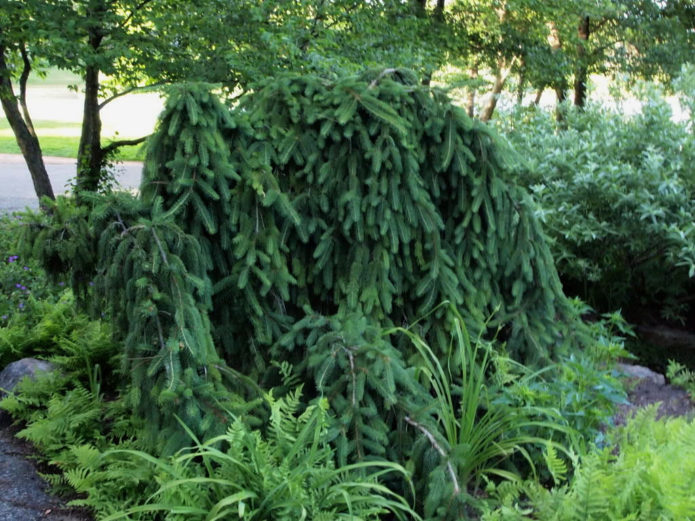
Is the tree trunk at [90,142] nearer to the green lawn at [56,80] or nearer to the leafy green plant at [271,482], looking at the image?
the leafy green plant at [271,482]

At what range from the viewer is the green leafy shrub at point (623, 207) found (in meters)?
4.77

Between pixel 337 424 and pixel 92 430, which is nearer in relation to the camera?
pixel 337 424

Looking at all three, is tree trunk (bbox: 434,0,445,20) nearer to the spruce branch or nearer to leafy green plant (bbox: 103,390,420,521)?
the spruce branch

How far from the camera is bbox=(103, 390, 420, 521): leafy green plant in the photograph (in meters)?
2.44

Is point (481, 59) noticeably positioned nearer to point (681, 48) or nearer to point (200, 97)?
point (681, 48)

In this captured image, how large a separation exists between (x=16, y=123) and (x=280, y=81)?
597 centimetres

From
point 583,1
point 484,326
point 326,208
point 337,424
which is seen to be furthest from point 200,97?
point 583,1

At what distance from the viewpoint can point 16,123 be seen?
7969 mm

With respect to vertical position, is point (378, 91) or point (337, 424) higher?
point (378, 91)

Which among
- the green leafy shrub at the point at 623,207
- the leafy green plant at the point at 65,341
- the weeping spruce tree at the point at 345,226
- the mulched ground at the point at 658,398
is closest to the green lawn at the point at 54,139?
the leafy green plant at the point at 65,341

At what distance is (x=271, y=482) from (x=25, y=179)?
47.5ft

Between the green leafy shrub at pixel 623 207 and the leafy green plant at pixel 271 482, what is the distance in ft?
9.57

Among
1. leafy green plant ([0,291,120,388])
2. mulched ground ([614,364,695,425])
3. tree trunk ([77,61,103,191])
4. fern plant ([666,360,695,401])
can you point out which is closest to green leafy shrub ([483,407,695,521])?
mulched ground ([614,364,695,425])

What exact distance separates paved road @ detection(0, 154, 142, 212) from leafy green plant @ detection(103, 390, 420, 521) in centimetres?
828
